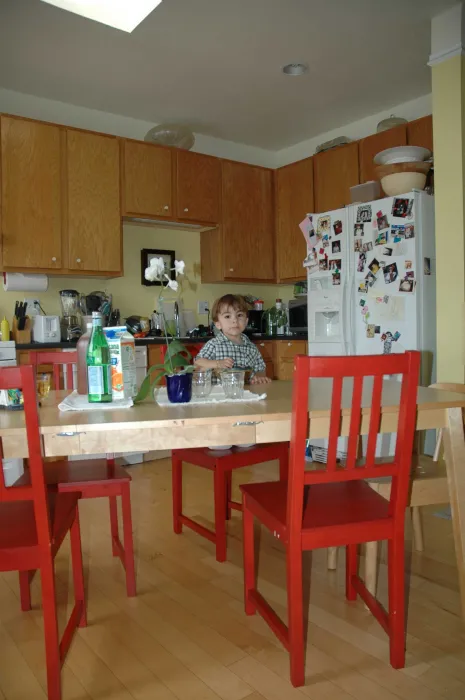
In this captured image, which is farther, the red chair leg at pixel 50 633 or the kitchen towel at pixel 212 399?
the kitchen towel at pixel 212 399

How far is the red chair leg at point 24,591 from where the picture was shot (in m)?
1.80

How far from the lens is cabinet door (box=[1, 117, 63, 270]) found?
138 inches

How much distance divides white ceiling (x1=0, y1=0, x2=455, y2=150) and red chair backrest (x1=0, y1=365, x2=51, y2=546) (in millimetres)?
2420

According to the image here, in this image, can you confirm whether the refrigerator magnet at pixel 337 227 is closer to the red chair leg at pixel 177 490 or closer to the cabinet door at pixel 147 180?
the cabinet door at pixel 147 180

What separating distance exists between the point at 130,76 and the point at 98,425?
3.06m

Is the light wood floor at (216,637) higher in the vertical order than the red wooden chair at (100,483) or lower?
lower

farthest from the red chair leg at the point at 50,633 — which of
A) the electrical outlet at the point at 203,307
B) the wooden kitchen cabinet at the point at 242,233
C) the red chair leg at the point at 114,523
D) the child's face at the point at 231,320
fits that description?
the electrical outlet at the point at 203,307

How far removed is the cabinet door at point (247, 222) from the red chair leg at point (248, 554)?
10.1 ft

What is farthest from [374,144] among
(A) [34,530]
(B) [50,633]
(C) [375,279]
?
(B) [50,633]

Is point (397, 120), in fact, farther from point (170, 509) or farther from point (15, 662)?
point (15, 662)

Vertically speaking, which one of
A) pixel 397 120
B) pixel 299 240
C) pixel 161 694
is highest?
pixel 397 120

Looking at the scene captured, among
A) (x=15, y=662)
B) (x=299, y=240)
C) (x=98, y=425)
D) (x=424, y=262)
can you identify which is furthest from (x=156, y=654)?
(x=299, y=240)

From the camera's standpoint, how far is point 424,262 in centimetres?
321

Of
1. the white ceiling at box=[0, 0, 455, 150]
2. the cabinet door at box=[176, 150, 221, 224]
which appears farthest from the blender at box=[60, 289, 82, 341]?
the white ceiling at box=[0, 0, 455, 150]
